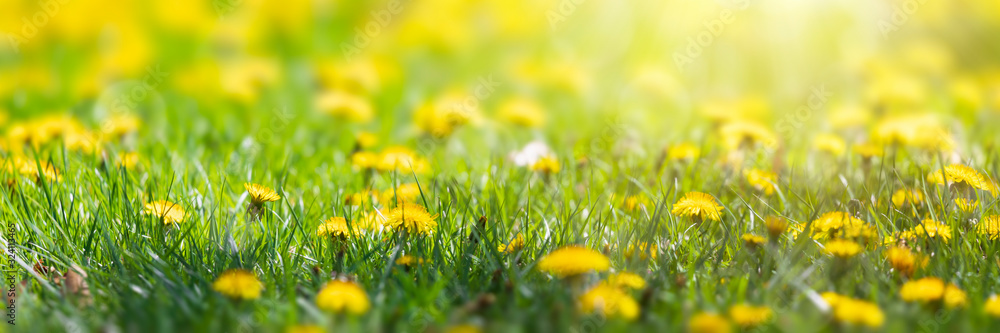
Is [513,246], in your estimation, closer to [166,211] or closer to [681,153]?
[166,211]

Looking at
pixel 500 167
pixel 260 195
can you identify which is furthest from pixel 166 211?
pixel 500 167

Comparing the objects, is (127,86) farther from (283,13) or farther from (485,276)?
(485,276)

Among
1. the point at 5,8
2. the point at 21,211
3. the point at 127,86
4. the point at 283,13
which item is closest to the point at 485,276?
the point at 21,211

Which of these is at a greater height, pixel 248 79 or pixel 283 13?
pixel 283 13

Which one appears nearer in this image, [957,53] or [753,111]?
[753,111]

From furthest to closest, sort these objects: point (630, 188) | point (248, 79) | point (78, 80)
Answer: point (78, 80) → point (248, 79) → point (630, 188)

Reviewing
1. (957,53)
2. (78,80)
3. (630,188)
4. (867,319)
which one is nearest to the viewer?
(867,319)

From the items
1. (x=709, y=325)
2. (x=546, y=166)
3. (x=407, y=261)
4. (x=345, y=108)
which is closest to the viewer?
(x=709, y=325)
